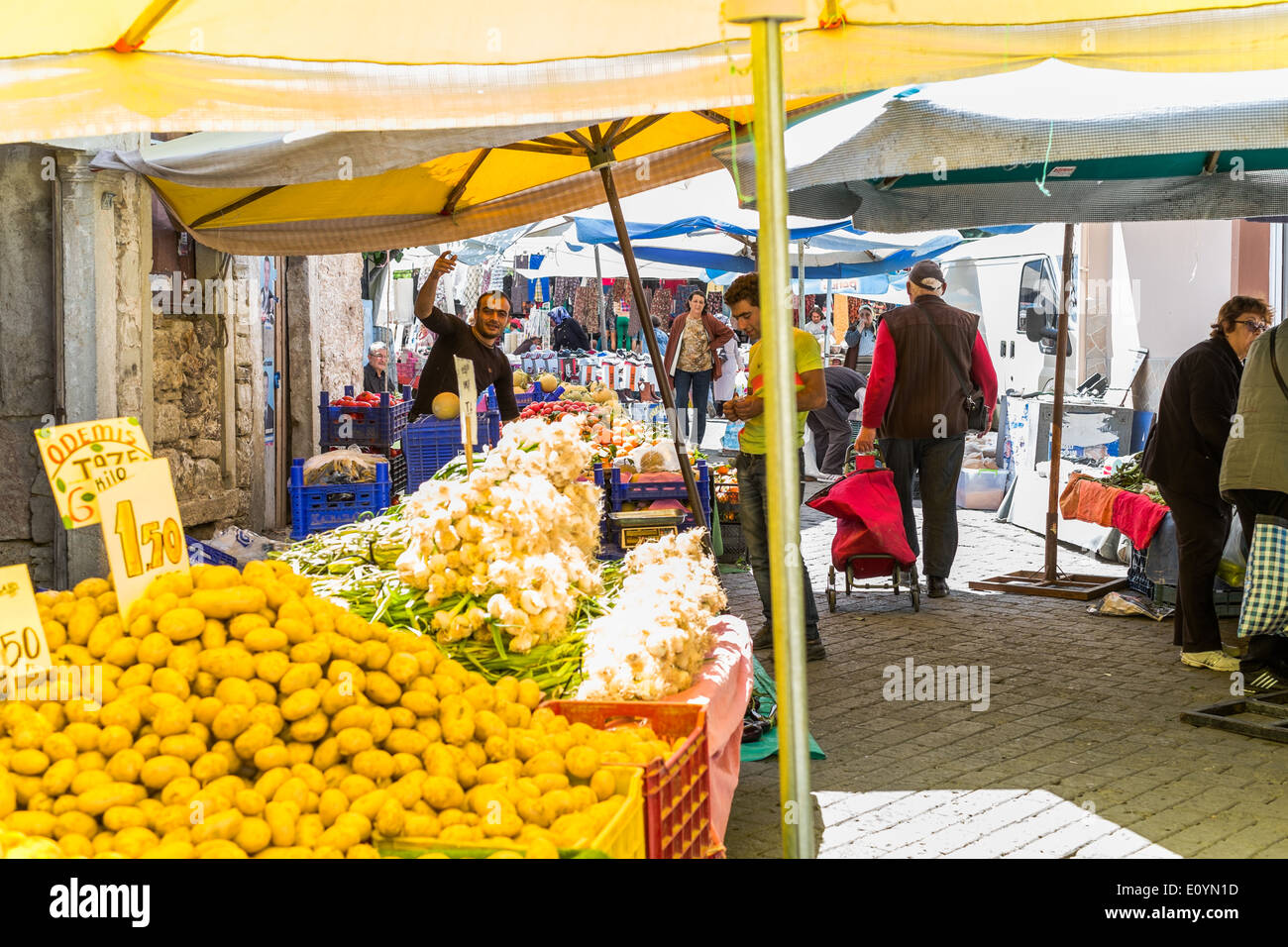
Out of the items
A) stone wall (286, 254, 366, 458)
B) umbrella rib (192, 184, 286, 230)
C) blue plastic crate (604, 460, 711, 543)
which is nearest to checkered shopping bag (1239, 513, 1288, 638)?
blue plastic crate (604, 460, 711, 543)

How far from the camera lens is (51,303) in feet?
21.1

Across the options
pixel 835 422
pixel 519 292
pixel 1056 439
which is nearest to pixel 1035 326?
pixel 835 422

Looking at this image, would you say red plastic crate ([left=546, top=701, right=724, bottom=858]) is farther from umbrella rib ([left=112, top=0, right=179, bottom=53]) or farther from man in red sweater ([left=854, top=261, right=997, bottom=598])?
man in red sweater ([left=854, top=261, right=997, bottom=598])

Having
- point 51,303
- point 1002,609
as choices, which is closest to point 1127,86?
point 1002,609

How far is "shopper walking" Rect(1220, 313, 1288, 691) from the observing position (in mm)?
5703

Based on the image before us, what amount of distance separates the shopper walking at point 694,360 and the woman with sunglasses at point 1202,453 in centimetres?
865

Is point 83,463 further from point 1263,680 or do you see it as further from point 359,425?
point 359,425

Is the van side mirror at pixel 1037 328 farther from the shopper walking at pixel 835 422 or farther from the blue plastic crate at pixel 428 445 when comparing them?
the blue plastic crate at pixel 428 445

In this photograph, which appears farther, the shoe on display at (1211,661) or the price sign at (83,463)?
the shoe on display at (1211,661)

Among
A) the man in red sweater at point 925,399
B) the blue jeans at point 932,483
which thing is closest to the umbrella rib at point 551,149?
the man in red sweater at point 925,399

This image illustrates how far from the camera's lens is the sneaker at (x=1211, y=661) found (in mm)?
6426

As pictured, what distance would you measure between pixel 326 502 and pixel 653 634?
3932 millimetres

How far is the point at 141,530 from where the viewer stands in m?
2.92

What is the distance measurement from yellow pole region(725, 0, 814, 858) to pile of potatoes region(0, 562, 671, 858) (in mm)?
423
